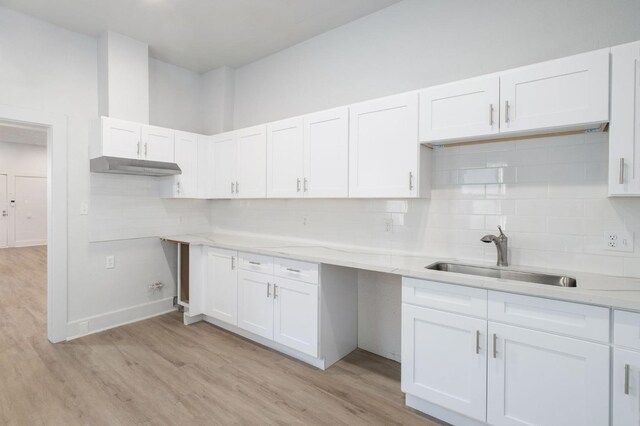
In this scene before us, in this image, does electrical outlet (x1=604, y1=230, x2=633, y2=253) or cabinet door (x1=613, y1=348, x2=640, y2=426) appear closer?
cabinet door (x1=613, y1=348, x2=640, y2=426)

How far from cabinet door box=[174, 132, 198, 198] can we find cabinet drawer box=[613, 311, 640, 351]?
3775mm

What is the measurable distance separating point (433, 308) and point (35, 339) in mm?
3752

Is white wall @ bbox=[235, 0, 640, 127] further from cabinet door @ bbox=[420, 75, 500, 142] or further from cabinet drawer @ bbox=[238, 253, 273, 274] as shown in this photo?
cabinet drawer @ bbox=[238, 253, 273, 274]

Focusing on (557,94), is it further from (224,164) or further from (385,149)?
(224,164)

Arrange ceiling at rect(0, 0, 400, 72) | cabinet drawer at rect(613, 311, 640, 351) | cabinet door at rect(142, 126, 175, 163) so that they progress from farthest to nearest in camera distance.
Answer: cabinet door at rect(142, 126, 175, 163), ceiling at rect(0, 0, 400, 72), cabinet drawer at rect(613, 311, 640, 351)

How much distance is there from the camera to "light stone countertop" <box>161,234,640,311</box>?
153 cm

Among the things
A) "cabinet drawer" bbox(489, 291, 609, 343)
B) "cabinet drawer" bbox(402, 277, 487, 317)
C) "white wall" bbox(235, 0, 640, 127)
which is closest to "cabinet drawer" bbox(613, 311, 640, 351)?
"cabinet drawer" bbox(489, 291, 609, 343)

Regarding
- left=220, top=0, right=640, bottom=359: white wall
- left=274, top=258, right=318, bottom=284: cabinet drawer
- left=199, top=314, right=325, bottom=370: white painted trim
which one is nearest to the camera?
left=220, top=0, right=640, bottom=359: white wall

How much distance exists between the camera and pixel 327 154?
Answer: 2.83 metres

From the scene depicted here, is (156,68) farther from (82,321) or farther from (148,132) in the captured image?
(82,321)

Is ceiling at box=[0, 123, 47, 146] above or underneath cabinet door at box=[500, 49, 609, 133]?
above

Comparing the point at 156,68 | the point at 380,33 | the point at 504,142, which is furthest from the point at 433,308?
the point at 156,68

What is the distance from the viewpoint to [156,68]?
12.9ft

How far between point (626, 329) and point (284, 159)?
103 inches
